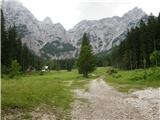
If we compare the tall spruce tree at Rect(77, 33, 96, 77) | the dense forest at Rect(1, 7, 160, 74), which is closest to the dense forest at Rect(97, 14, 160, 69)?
the dense forest at Rect(1, 7, 160, 74)

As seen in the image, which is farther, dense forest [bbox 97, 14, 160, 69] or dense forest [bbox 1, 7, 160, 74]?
dense forest [bbox 97, 14, 160, 69]

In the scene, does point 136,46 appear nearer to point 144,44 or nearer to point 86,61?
point 144,44

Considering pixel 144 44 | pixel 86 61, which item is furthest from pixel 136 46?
pixel 86 61

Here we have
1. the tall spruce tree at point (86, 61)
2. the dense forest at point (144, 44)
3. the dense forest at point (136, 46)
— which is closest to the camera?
the dense forest at point (136, 46)

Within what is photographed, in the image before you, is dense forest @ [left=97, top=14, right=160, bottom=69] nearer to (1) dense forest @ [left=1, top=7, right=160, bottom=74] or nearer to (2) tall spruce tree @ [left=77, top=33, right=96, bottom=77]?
(1) dense forest @ [left=1, top=7, right=160, bottom=74]

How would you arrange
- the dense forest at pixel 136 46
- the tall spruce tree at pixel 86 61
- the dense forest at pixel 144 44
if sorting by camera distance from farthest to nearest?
1. the tall spruce tree at pixel 86 61
2. the dense forest at pixel 144 44
3. the dense forest at pixel 136 46

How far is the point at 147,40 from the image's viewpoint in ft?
331

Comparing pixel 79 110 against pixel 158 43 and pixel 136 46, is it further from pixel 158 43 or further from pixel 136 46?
pixel 136 46

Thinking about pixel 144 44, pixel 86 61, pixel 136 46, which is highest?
pixel 136 46

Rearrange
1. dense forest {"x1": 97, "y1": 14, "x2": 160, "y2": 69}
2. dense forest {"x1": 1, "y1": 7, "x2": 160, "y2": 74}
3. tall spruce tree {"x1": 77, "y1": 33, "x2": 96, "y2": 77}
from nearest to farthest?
1. dense forest {"x1": 1, "y1": 7, "x2": 160, "y2": 74}
2. dense forest {"x1": 97, "y1": 14, "x2": 160, "y2": 69}
3. tall spruce tree {"x1": 77, "y1": 33, "x2": 96, "y2": 77}

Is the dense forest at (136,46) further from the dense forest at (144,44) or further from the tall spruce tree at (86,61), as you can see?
the tall spruce tree at (86,61)

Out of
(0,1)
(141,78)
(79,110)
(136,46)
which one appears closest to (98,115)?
(79,110)

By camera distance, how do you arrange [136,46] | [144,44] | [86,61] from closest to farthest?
[144,44], [86,61], [136,46]

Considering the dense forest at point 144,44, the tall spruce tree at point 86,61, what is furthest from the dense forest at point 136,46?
the tall spruce tree at point 86,61
